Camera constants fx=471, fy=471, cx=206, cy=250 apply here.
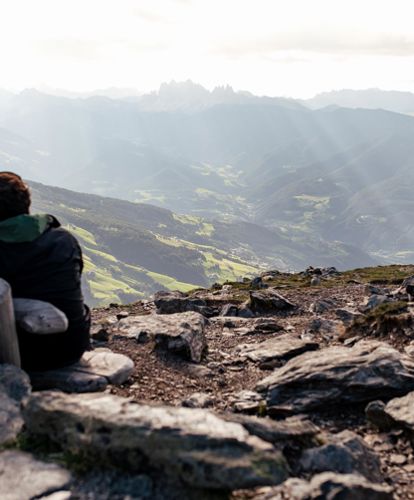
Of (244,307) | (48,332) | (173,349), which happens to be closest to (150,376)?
(173,349)

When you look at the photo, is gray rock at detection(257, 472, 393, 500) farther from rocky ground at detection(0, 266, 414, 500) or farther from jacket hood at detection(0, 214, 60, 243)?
jacket hood at detection(0, 214, 60, 243)

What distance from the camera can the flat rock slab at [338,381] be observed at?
8945 millimetres

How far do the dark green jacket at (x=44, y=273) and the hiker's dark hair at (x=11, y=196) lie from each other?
269 millimetres

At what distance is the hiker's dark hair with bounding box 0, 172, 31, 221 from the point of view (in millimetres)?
8023

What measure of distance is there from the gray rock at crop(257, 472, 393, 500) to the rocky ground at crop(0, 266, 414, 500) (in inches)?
0.5

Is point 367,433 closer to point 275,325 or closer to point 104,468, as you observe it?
point 104,468

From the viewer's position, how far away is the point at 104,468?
18.4ft

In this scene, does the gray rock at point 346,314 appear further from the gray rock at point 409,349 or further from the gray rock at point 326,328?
the gray rock at point 409,349

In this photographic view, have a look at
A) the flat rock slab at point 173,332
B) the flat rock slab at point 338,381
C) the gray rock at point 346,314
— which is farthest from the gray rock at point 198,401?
the gray rock at point 346,314

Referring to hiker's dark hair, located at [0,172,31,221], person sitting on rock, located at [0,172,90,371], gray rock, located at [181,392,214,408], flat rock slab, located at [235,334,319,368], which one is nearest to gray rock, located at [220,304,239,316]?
flat rock slab, located at [235,334,319,368]

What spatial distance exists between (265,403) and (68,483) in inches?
183

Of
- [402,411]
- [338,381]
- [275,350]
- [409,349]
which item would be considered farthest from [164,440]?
[275,350]

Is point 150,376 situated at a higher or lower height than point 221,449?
lower

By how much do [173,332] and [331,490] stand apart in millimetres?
8888
